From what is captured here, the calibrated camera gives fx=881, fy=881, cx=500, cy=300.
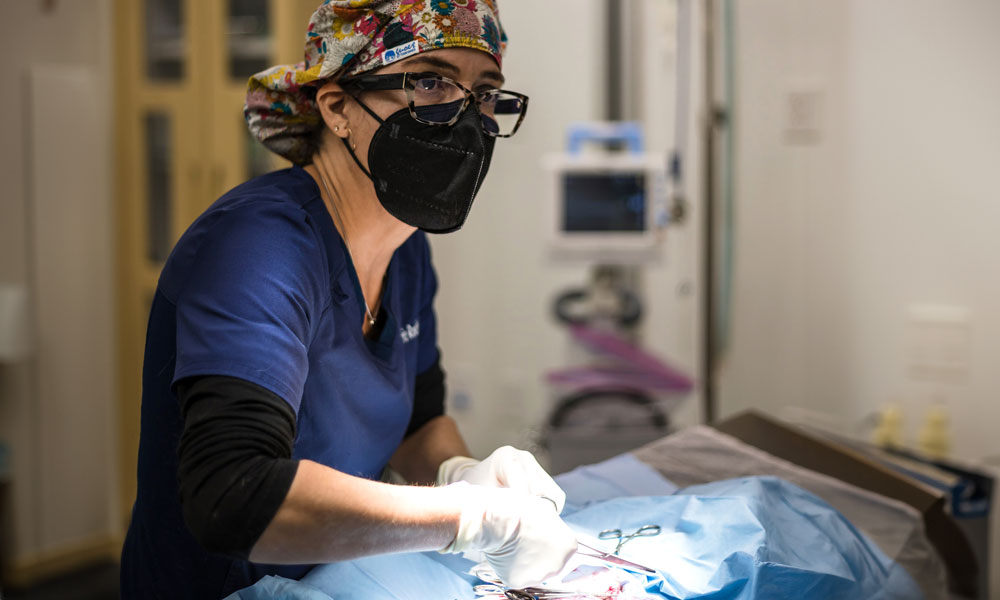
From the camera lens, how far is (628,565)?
1072mm

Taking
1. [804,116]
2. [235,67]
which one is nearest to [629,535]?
[804,116]

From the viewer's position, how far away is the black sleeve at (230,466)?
0.78 meters

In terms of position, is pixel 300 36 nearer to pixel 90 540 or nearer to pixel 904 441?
pixel 90 540

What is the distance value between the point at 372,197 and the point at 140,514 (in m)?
0.48

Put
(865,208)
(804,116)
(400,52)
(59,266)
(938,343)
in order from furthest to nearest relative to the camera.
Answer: (59,266) → (804,116) → (865,208) → (938,343) → (400,52)

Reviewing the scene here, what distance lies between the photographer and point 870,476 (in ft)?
4.71

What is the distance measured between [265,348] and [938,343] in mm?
2192

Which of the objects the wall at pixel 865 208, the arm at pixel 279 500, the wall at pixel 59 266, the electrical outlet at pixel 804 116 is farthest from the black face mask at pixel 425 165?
the wall at pixel 59 266

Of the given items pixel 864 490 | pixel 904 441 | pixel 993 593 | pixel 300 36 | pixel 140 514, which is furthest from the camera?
pixel 300 36

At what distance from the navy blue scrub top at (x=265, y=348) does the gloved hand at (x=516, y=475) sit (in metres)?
0.15

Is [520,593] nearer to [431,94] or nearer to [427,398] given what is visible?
[427,398]

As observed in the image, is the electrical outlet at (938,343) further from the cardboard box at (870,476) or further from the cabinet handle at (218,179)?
the cabinet handle at (218,179)

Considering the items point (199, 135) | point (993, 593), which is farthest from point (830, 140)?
point (199, 135)

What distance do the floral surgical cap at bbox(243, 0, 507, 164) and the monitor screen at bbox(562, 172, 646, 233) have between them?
1364 mm
